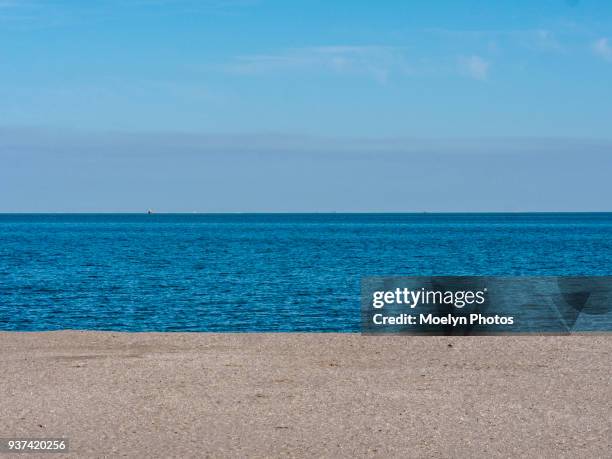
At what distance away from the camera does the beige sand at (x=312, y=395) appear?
9945 millimetres

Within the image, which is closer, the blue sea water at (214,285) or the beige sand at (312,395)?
the beige sand at (312,395)

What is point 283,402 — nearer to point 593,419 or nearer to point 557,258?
point 593,419

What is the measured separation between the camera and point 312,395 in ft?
41.4

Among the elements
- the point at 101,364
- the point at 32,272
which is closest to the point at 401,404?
the point at 101,364

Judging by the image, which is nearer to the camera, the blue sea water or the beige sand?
the beige sand

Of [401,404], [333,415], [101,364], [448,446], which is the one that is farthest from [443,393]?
[101,364]

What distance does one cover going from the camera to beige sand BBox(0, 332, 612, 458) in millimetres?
9945

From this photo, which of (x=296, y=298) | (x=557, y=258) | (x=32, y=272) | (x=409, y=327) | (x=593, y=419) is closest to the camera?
(x=593, y=419)

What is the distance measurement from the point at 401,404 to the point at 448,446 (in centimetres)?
226

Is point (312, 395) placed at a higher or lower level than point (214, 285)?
higher

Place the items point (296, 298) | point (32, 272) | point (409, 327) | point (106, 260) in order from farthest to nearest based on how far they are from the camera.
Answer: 1. point (106, 260)
2. point (32, 272)
3. point (296, 298)
4. point (409, 327)

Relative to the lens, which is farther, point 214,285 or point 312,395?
point 214,285

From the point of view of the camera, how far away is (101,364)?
15289 millimetres

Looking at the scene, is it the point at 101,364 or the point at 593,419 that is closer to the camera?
the point at 593,419
